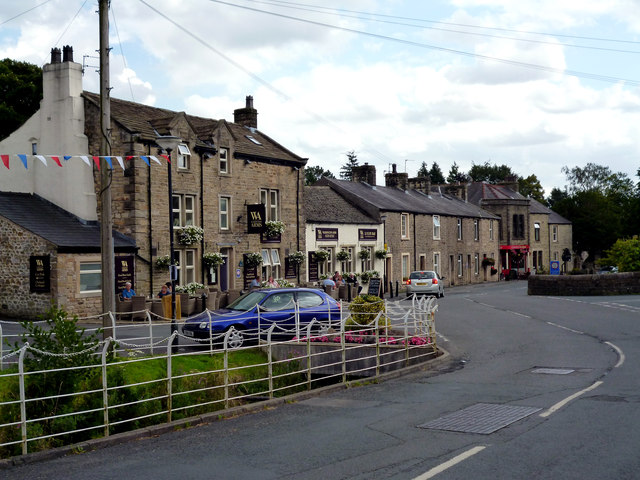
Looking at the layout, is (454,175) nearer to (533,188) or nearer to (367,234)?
(533,188)

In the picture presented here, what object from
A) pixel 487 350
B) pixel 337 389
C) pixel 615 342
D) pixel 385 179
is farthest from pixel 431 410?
pixel 385 179

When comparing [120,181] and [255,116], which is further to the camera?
[255,116]

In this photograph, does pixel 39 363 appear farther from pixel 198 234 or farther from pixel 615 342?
pixel 198 234

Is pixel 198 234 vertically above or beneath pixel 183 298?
above

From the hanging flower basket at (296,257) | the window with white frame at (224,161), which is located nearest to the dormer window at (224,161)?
the window with white frame at (224,161)

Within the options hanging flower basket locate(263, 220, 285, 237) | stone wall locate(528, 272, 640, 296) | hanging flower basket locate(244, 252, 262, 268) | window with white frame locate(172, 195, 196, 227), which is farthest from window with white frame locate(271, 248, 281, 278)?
stone wall locate(528, 272, 640, 296)

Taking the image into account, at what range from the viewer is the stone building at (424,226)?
161 ft

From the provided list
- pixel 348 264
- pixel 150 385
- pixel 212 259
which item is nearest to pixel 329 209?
pixel 348 264

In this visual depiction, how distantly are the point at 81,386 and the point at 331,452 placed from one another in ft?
14.5

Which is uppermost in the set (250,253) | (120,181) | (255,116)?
(255,116)

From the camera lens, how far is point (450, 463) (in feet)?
26.2

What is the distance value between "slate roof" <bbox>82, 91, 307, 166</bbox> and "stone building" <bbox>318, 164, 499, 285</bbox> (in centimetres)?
1110

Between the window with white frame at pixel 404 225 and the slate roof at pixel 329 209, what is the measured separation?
4.24 m

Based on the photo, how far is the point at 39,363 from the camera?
407 inches
